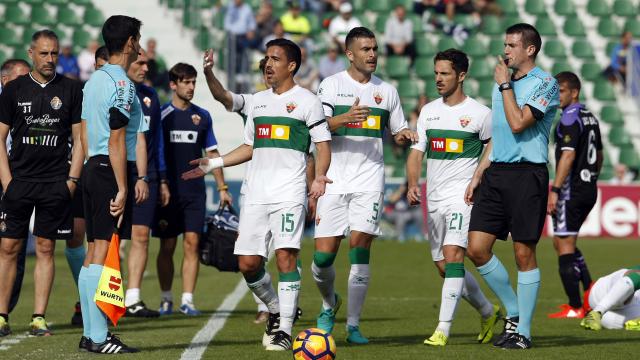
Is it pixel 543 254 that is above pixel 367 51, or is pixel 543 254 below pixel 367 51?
below

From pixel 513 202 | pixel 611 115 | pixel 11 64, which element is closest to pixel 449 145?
pixel 513 202

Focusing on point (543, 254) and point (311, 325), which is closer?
point (311, 325)

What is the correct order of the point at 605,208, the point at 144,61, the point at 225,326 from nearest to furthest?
the point at 225,326
the point at 144,61
the point at 605,208

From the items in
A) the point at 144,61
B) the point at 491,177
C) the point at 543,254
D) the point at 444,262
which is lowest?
the point at 543,254

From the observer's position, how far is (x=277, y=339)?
8.71 metres

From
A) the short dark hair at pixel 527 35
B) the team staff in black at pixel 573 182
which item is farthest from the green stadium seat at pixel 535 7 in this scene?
the short dark hair at pixel 527 35

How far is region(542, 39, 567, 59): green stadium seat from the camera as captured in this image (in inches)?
1098

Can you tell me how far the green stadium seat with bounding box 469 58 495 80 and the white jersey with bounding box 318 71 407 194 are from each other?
1773cm

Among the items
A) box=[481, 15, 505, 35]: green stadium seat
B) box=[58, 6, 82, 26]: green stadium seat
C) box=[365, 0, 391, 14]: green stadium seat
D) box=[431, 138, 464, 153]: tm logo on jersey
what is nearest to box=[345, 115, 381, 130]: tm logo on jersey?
box=[431, 138, 464, 153]: tm logo on jersey

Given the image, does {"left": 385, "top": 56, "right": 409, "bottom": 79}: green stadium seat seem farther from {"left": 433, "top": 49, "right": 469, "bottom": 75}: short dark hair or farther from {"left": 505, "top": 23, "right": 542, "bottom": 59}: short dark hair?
{"left": 505, "top": 23, "right": 542, "bottom": 59}: short dark hair

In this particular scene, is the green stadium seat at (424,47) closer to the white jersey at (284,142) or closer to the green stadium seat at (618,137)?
the green stadium seat at (618,137)

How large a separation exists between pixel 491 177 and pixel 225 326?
2872mm

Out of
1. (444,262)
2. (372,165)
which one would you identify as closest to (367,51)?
(372,165)

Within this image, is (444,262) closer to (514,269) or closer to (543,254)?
(514,269)
